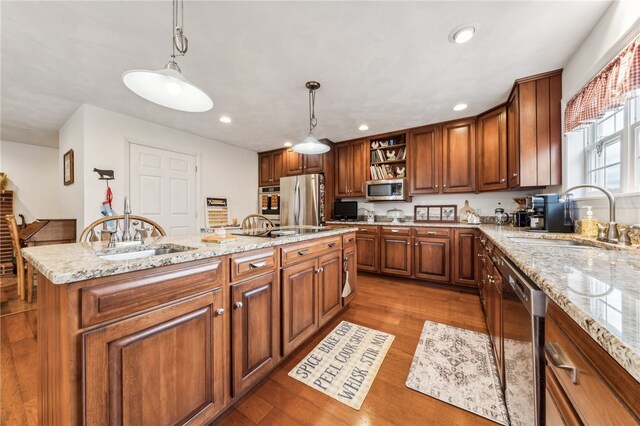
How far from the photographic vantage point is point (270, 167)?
16.0 feet

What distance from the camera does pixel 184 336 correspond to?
3.20 feet

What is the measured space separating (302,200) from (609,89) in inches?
142

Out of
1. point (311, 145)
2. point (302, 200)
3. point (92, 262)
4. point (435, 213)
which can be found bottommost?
point (92, 262)

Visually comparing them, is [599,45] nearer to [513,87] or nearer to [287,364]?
Result: [513,87]

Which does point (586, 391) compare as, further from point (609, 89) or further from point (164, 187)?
point (164, 187)

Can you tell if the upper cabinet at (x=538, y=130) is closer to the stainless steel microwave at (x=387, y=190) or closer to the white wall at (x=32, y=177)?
the stainless steel microwave at (x=387, y=190)

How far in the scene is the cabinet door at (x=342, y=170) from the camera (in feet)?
13.6

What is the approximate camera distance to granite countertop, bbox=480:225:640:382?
39cm

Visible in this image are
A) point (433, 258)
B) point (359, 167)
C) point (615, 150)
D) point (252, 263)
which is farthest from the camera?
point (359, 167)

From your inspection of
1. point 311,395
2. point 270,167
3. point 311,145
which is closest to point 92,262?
point 311,395

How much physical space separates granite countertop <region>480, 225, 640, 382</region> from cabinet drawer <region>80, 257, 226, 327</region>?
1232 mm

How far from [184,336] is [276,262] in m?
0.61

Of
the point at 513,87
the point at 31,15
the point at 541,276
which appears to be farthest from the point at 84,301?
the point at 513,87

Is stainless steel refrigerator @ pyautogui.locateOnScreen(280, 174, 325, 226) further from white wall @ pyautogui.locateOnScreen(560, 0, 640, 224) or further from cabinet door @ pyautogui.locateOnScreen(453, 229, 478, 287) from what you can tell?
white wall @ pyautogui.locateOnScreen(560, 0, 640, 224)
